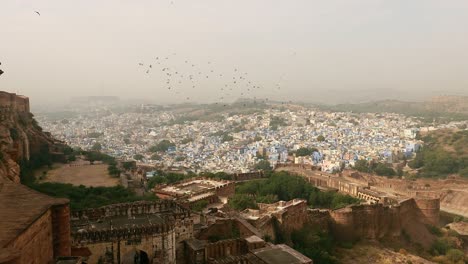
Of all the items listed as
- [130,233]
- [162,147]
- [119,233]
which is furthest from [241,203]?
[162,147]

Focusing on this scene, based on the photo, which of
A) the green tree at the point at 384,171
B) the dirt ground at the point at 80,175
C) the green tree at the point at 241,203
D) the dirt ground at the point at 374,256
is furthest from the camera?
the green tree at the point at 384,171

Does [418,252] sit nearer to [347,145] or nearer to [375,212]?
[375,212]

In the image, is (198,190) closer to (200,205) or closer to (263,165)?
(200,205)

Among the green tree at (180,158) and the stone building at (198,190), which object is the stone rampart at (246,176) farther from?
the green tree at (180,158)

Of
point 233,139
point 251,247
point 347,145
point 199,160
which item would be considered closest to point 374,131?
point 347,145

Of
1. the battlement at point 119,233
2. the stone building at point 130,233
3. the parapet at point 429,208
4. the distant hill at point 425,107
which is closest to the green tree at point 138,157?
the parapet at point 429,208

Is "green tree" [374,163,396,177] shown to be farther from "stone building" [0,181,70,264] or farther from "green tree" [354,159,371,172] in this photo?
"stone building" [0,181,70,264]
